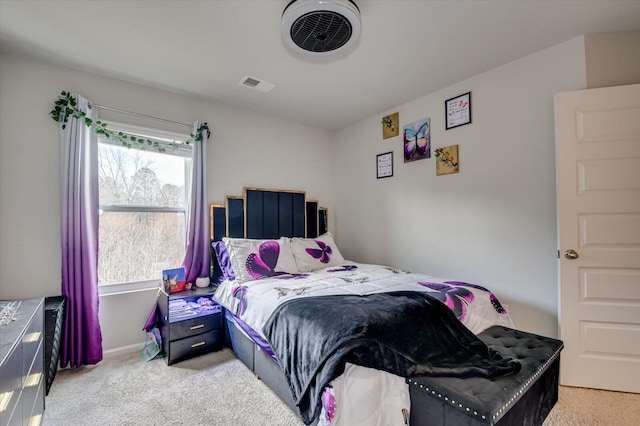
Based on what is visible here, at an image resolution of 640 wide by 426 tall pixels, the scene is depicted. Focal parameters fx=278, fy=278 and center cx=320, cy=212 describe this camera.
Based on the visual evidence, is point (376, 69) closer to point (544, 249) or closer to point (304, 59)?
point (304, 59)

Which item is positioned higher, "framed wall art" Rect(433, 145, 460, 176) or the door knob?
"framed wall art" Rect(433, 145, 460, 176)

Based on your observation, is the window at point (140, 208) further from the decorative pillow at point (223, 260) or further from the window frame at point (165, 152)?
the decorative pillow at point (223, 260)

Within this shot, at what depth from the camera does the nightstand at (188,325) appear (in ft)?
7.79

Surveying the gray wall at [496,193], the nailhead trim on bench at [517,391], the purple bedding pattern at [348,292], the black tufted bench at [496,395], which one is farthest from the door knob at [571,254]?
the nailhead trim on bench at [517,391]

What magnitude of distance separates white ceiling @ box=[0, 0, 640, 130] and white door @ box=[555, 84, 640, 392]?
604 mm

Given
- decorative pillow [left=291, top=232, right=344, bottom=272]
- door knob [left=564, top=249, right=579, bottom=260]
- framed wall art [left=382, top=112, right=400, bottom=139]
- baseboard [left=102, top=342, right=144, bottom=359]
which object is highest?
framed wall art [left=382, top=112, right=400, bottom=139]

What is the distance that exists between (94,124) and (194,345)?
2.13 metres

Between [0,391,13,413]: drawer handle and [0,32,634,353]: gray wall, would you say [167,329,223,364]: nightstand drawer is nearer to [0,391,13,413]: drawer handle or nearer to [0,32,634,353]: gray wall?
[0,32,634,353]: gray wall

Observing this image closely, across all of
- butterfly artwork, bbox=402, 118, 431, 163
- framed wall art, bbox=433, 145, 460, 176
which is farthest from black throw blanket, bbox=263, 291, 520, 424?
butterfly artwork, bbox=402, 118, 431, 163

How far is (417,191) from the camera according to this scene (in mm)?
3125

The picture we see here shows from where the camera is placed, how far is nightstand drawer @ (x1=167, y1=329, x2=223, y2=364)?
7.79ft

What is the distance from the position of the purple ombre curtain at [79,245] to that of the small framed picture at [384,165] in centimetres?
295

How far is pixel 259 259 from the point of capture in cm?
272

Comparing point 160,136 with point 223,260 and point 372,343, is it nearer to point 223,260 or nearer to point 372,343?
point 223,260
